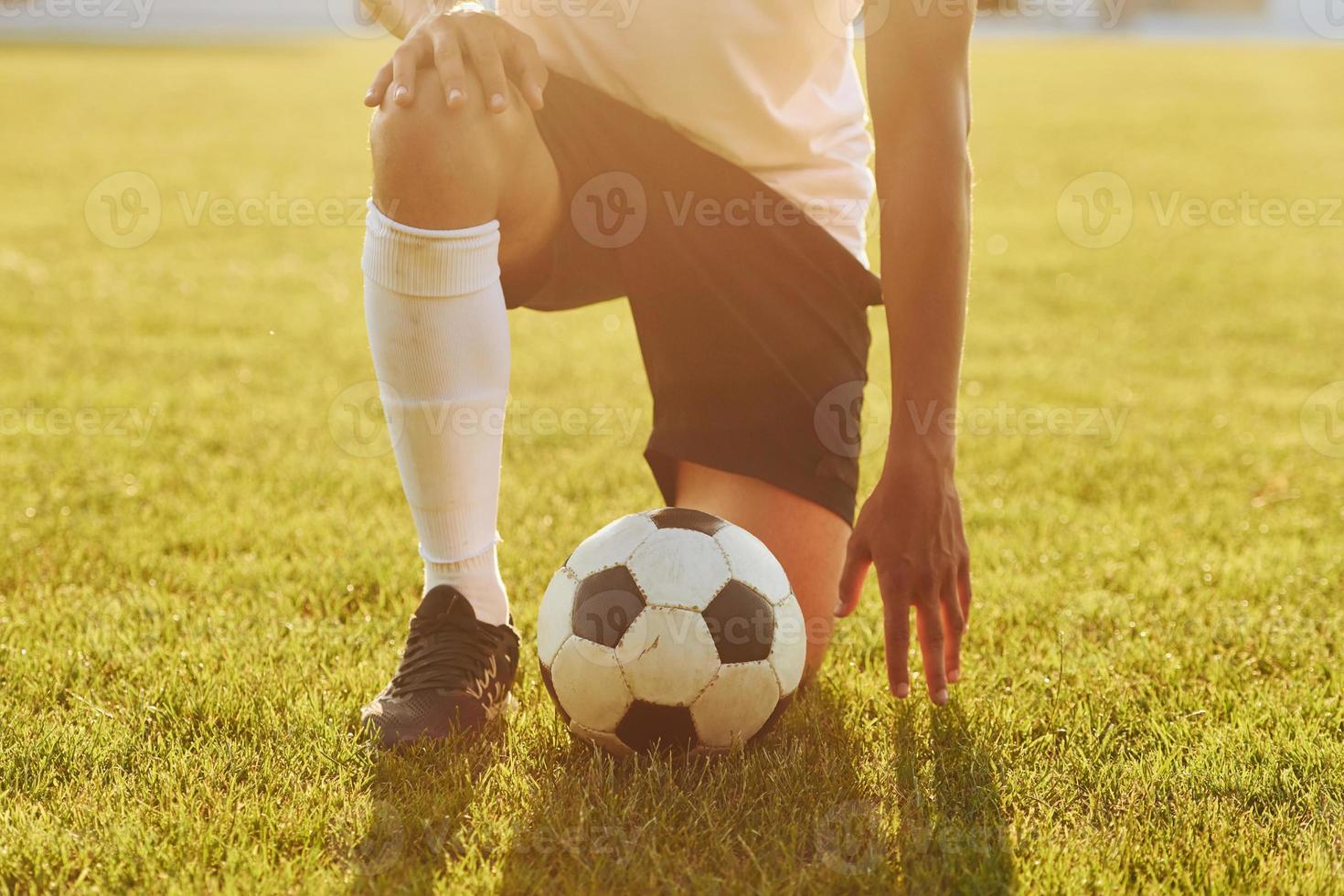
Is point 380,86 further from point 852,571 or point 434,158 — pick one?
point 852,571

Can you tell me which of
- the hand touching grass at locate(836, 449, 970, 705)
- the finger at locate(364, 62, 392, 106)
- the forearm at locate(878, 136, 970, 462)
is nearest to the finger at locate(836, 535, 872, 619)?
the hand touching grass at locate(836, 449, 970, 705)

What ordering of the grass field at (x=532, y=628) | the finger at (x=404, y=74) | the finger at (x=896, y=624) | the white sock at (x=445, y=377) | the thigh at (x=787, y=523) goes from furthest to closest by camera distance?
1. the thigh at (x=787, y=523)
2. the white sock at (x=445, y=377)
3. the finger at (x=404, y=74)
4. the finger at (x=896, y=624)
5. the grass field at (x=532, y=628)

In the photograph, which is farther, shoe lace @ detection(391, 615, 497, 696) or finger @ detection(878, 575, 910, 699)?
shoe lace @ detection(391, 615, 497, 696)

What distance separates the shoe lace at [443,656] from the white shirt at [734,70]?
1.28 m

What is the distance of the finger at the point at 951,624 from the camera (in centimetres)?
217

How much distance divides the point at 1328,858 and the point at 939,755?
0.65 metres

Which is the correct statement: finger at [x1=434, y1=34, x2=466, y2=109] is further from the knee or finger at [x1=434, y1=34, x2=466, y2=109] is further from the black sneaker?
the black sneaker

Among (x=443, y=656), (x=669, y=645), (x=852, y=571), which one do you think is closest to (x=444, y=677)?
(x=443, y=656)

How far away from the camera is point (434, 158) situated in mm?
2289

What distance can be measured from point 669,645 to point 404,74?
113 centimetres

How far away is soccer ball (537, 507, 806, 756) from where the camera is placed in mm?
2219

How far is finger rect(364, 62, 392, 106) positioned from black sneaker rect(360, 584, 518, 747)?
3.13ft

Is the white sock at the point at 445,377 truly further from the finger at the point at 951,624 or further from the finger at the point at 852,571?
the finger at the point at 951,624

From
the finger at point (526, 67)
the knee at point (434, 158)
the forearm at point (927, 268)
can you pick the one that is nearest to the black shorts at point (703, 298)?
the finger at point (526, 67)
